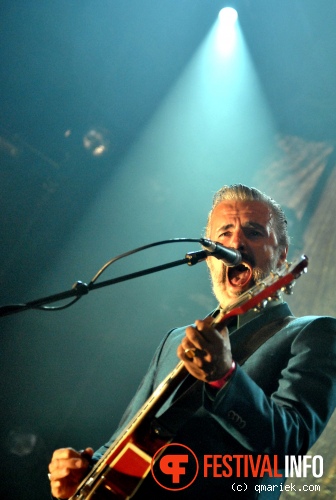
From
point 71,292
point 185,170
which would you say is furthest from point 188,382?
point 185,170

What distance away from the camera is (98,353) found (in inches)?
177

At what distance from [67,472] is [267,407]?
0.90m

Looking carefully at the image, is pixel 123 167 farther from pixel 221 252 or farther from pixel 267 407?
pixel 267 407

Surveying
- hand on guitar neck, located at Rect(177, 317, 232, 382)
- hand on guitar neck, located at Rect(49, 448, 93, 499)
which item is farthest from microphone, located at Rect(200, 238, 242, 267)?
hand on guitar neck, located at Rect(49, 448, 93, 499)

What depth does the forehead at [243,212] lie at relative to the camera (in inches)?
102

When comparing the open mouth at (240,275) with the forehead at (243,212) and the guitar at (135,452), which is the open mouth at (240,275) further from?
the guitar at (135,452)

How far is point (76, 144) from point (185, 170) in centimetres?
139

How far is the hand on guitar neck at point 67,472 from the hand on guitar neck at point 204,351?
2.70 ft

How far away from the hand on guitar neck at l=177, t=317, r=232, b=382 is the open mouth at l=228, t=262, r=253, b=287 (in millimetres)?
1028

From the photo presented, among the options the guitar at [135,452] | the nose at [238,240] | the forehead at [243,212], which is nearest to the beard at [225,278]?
the nose at [238,240]

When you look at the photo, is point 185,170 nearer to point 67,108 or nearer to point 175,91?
point 175,91

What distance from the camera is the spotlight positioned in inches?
204

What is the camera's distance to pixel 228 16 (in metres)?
5.25

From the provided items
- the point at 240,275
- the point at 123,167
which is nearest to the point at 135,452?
the point at 240,275
